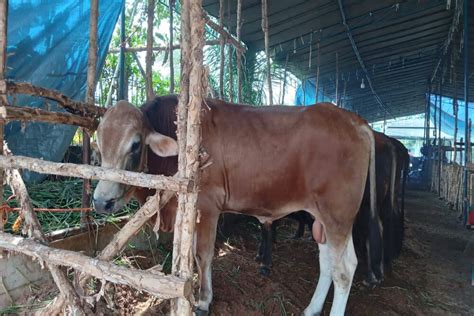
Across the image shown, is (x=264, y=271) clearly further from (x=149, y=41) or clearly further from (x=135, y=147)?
(x=149, y=41)

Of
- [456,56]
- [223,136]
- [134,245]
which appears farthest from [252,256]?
[456,56]

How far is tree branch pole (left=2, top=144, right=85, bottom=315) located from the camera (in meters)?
2.51

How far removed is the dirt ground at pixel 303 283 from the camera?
11.4ft

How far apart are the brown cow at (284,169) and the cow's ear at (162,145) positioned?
0.36 feet

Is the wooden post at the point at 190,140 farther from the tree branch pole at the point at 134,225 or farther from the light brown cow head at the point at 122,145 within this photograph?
the light brown cow head at the point at 122,145

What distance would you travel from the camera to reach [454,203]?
10078 mm

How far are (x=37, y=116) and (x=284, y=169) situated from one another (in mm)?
1924

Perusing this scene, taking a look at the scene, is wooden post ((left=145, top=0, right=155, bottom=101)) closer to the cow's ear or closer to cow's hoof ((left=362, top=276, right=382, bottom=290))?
the cow's ear

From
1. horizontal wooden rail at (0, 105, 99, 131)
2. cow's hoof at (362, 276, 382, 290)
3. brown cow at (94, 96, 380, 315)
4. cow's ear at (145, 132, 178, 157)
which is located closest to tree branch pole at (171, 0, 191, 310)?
cow's ear at (145, 132, 178, 157)

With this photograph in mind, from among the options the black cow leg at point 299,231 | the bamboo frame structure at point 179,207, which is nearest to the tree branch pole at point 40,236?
the bamboo frame structure at point 179,207

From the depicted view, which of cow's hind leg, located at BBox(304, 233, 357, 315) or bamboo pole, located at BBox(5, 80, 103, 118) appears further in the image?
cow's hind leg, located at BBox(304, 233, 357, 315)

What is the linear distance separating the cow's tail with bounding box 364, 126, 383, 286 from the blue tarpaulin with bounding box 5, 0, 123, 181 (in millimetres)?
3021

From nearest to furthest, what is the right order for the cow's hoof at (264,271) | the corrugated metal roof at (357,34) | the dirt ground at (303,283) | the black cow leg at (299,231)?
the dirt ground at (303,283) → the cow's hoof at (264,271) → the black cow leg at (299,231) → the corrugated metal roof at (357,34)

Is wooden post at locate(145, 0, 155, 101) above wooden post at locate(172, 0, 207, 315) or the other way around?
above
